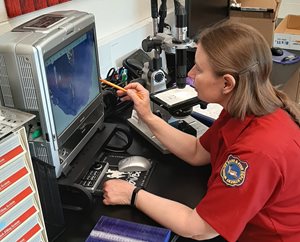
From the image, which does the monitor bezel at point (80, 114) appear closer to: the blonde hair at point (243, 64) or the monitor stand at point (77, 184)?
the monitor stand at point (77, 184)

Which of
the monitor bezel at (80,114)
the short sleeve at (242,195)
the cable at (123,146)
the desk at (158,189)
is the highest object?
the monitor bezel at (80,114)

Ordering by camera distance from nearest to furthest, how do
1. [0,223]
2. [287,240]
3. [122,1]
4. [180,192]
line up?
[0,223] < [287,240] < [180,192] < [122,1]

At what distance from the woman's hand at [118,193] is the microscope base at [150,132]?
26 centimetres

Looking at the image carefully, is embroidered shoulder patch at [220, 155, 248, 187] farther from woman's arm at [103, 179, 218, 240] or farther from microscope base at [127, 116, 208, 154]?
microscope base at [127, 116, 208, 154]

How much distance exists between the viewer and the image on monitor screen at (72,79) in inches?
42.0

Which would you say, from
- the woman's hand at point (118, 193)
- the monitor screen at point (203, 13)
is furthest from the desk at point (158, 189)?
the monitor screen at point (203, 13)

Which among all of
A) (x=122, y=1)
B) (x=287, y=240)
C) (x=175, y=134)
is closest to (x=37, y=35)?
(x=175, y=134)

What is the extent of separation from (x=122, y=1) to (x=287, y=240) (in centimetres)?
142

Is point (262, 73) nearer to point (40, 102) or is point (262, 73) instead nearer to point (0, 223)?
point (40, 102)

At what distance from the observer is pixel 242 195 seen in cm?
96

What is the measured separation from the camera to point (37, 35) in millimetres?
1008

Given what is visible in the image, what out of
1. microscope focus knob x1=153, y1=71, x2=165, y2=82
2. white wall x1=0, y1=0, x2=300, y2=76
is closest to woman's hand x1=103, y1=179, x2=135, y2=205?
microscope focus knob x1=153, y1=71, x2=165, y2=82

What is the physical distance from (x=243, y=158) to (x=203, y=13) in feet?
4.61

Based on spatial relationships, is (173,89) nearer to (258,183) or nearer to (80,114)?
(80,114)
